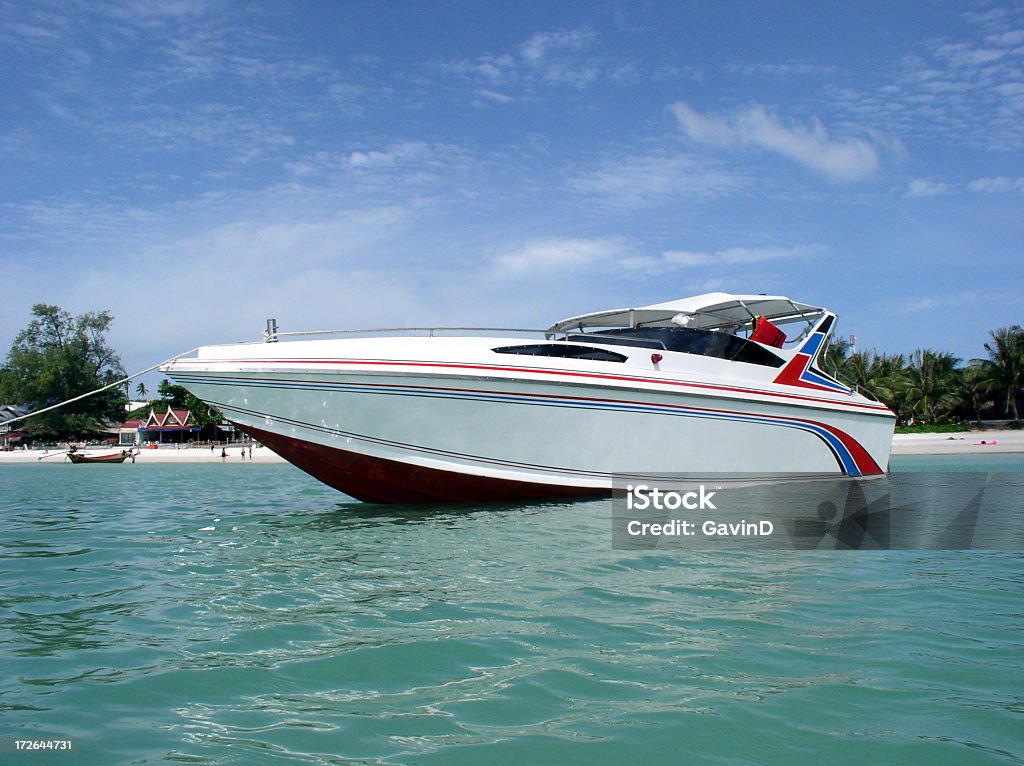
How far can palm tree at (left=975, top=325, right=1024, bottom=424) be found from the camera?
44.4m

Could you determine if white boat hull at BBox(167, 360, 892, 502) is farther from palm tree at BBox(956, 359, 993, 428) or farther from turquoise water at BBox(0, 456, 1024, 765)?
palm tree at BBox(956, 359, 993, 428)

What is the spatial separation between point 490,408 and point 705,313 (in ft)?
16.4

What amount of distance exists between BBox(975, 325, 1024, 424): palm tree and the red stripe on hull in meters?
44.9

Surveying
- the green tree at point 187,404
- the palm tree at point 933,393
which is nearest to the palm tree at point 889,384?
the palm tree at point 933,393

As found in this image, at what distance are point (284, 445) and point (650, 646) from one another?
6.64 meters

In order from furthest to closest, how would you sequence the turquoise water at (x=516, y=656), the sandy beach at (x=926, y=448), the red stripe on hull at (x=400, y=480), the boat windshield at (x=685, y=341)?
the sandy beach at (x=926, y=448), the boat windshield at (x=685, y=341), the red stripe on hull at (x=400, y=480), the turquoise water at (x=516, y=656)

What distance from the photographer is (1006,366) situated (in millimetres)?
44656

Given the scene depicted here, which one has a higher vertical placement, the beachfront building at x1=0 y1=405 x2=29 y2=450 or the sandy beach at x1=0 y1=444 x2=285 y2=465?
the beachfront building at x1=0 y1=405 x2=29 y2=450

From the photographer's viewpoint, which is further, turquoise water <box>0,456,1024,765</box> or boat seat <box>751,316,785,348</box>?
boat seat <box>751,316,785,348</box>

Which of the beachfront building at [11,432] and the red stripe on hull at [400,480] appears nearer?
the red stripe on hull at [400,480]

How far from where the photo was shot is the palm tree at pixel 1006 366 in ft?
146

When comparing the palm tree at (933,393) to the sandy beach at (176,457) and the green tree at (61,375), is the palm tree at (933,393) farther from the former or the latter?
the green tree at (61,375)

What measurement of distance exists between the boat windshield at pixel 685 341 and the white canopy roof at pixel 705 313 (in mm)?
793

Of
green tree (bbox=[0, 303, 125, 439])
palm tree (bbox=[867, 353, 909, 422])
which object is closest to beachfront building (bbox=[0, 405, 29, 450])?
green tree (bbox=[0, 303, 125, 439])
